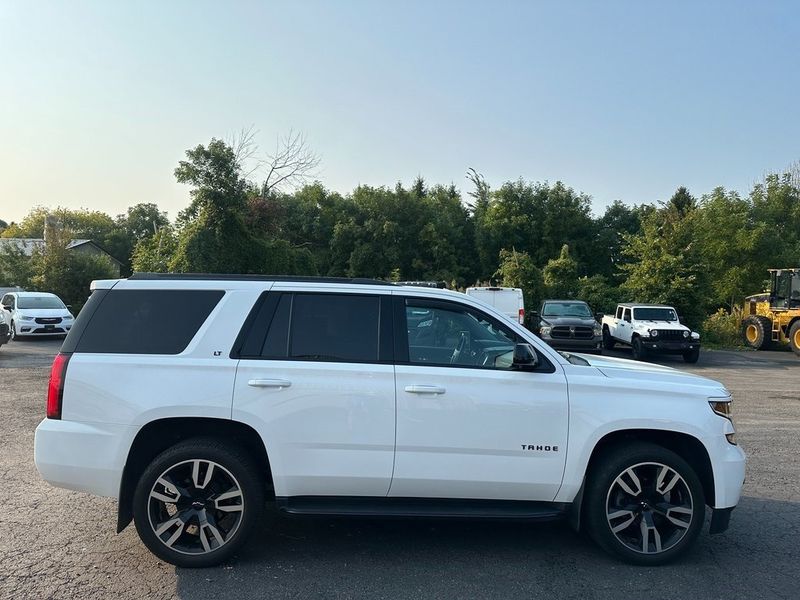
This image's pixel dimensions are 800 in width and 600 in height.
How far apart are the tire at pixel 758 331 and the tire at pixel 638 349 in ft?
23.1

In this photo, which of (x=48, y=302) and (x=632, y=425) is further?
(x=48, y=302)

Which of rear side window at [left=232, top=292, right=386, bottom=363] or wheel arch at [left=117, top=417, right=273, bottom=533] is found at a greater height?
rear side window at [left=232, top=292, right=386, bottom=363]

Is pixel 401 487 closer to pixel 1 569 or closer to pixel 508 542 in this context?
pixel 508 542

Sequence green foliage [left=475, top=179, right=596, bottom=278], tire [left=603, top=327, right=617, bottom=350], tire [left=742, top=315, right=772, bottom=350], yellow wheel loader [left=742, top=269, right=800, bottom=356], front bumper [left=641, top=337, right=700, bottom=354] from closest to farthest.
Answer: front bumper [left=641, top=337, right=700, bottom=354] → yellow wheel loader [left=742, top=269, right=800, bottom=356] → tire [left=603, top=327, right=617, bottom=350] → tire [left=742, top=315, right=772, bottom=350] → green foliage [left=475, top=179, right=596, bottom=278]

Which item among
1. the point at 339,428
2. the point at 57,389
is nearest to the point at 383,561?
the point at 339,428

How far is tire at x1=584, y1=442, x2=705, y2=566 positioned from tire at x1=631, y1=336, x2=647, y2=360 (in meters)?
16.5

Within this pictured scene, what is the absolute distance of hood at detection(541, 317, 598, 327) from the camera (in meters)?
19.9

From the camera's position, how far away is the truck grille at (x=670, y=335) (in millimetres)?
19281

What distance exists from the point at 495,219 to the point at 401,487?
1668 inches

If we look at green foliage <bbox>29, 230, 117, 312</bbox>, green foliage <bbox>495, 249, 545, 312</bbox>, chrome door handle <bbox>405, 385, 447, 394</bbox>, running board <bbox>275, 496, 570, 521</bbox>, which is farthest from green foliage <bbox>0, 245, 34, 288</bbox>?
chrome door handle <bbox>405, 385, 447, 394</bbox>

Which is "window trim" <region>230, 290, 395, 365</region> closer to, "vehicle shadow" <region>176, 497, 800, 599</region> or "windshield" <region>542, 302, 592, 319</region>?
"vehicle shadow" <region>176, 497, 800, 599</region>

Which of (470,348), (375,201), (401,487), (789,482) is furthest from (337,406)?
(375,201)

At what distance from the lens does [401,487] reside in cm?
419

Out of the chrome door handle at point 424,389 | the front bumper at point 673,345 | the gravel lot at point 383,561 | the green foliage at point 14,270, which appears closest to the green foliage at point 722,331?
the front bumper at point 673,345
